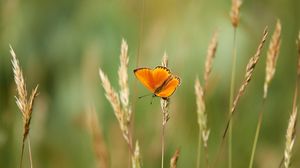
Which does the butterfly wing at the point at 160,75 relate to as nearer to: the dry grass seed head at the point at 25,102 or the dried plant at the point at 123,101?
the dried plant at the point at 123,101

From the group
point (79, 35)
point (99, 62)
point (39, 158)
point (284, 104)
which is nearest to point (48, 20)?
point (79, 35)

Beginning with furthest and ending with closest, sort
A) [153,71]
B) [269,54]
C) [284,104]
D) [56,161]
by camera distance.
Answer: [284,104]
[56,161]
[269,54]
[153,71]

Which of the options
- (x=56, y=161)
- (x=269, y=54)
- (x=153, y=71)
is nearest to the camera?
(x=153, y=71)

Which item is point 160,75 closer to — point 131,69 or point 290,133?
point 290,133

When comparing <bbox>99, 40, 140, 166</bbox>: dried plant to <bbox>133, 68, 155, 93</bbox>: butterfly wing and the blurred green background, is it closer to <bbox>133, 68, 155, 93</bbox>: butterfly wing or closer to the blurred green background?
<bbox>133, 68, 155, 93</bbox>: butterfly wing

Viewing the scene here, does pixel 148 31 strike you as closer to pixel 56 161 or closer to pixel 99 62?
pixel 99 62

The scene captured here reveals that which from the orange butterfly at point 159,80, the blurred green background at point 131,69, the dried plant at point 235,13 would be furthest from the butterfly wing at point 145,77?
the blurred green background at point 131,69

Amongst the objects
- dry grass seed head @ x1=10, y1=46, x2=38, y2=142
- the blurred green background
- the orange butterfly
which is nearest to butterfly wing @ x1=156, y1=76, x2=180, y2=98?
the orange butterfly

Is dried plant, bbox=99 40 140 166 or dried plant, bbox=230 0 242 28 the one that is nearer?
dried plant, bbox=99 40 140 166
